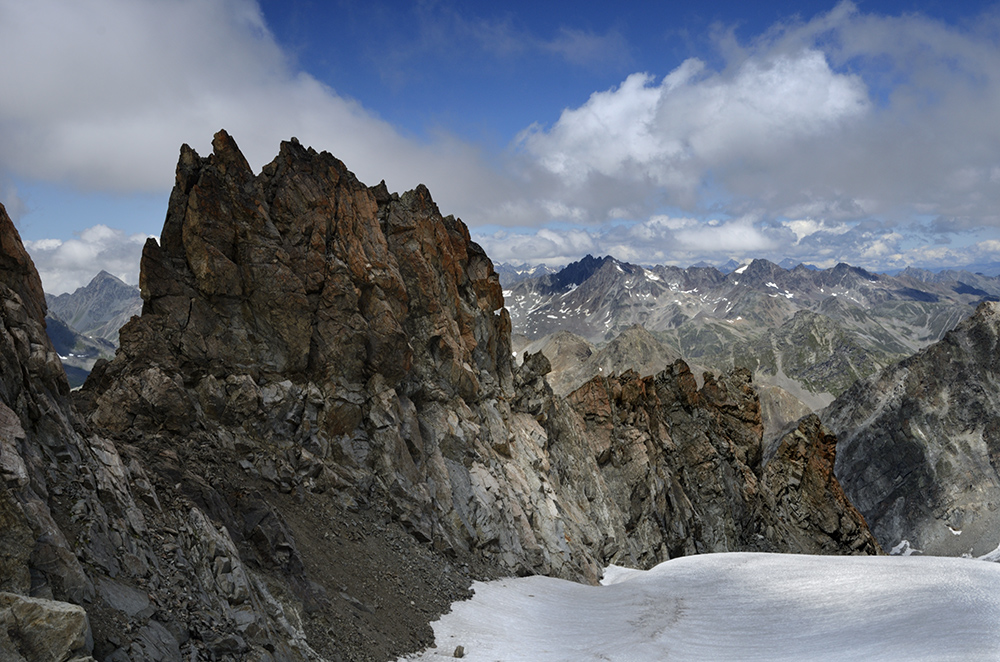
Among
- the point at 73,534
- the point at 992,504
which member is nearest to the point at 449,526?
the point at 73,534

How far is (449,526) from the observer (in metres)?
35.0

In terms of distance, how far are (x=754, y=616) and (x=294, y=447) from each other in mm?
25803

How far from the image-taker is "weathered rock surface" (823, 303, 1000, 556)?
16200cm

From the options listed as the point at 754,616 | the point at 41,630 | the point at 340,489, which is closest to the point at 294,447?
the point at 340,489

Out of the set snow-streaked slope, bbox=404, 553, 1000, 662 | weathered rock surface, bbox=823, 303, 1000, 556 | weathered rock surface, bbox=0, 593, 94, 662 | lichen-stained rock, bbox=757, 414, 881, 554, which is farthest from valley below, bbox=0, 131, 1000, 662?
weathered rock surface, bbox=823, 303, 1000, 556

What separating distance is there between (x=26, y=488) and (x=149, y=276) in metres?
18.8

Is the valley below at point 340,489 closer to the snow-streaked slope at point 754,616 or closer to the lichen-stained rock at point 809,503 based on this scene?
the snow-streaked slope at point 754,616

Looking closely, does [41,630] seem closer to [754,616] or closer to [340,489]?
[340,489]

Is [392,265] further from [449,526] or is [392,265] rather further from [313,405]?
[449,526]

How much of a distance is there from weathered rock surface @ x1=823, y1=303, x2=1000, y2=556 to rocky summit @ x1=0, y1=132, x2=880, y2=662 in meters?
148

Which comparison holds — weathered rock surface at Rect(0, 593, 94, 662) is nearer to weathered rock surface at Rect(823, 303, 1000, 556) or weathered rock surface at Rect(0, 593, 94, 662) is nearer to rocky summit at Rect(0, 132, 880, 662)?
rocky summit at Rect(0, 132, 880, 662)

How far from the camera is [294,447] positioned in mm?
28734

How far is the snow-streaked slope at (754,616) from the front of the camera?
75.8 feet

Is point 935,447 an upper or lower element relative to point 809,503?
upper
